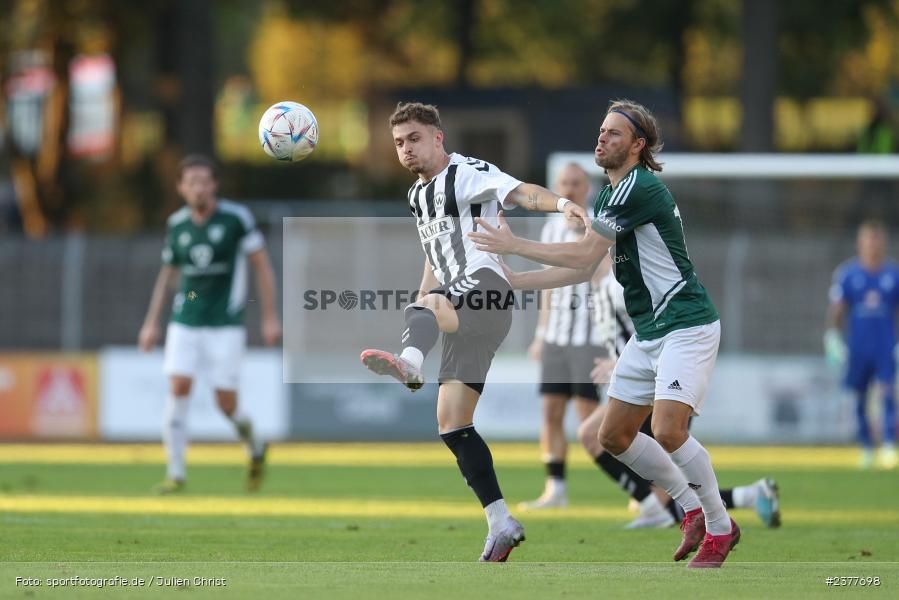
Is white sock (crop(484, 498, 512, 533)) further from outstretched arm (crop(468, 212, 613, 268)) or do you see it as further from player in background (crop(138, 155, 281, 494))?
player in background (crop(138, 155, 281, 494))

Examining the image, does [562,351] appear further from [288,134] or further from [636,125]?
[636,125]

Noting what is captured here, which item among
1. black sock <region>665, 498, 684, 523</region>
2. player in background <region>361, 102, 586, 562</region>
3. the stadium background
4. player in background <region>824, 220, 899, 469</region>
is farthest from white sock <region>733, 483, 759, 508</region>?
player in background <region>824, 220, 899, 469</region>

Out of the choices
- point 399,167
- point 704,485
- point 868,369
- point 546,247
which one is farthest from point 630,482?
point 399,167

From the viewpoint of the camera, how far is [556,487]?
470 inches

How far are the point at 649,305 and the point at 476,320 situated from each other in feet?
3.06

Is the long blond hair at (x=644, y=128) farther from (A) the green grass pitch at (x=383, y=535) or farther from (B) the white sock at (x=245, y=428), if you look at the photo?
(B) the white sock at (x=245, y=428)

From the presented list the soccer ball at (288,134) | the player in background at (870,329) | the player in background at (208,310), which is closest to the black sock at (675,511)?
the soccer ball at (288,134)

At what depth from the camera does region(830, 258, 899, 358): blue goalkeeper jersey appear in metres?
16.7

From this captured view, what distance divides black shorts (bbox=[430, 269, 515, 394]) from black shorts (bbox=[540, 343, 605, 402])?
3265 millimetres

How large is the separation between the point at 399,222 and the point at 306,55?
34371 millimetres

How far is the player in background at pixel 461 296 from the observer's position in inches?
318

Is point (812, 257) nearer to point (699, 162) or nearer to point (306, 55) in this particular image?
point (699, 162)

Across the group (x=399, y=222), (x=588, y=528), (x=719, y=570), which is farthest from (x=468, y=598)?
(x=399, y=222)

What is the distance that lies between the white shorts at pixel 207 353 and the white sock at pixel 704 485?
6067mm
